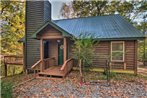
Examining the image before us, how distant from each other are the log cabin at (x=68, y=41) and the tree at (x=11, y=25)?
8469 millimetres

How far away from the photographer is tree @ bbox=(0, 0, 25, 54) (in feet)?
64.4

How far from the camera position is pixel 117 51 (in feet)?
35.5

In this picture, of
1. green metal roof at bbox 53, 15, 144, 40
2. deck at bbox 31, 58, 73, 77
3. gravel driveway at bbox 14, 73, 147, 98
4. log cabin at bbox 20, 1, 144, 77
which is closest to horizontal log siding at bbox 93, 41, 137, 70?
log cabin at bbox 20, 1, 144, 77

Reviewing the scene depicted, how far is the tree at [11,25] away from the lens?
64.4ft

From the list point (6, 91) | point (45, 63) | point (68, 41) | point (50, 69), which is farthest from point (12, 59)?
point (6, 91)

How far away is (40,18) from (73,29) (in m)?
3.23

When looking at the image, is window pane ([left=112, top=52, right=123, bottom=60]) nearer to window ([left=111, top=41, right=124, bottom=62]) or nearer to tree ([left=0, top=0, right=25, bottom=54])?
window ([left=111, top=41, right=124, bottom=62])

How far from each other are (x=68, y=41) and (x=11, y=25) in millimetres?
13204

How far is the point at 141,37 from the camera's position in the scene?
9719 mm

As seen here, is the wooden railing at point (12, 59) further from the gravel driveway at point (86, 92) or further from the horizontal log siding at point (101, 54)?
the gravel driveway at point (86, 92)

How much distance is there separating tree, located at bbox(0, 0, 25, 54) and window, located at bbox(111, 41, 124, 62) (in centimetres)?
1511

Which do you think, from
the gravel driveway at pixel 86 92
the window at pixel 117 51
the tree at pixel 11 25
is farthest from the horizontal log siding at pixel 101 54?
the tree at pixel 11 25

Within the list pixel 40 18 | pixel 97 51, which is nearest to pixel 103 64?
pixel 97 51

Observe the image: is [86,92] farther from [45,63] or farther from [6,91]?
[45,63]
